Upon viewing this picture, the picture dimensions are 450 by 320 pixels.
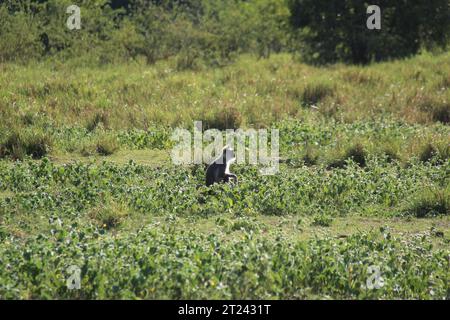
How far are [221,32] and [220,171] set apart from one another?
37.2ft

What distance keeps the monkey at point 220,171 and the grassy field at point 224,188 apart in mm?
197

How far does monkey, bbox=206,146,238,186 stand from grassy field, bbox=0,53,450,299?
7.8 inches

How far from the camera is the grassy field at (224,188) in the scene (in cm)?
673

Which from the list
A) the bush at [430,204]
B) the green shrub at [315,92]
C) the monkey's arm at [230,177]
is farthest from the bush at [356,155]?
the green shrub at [315,92]

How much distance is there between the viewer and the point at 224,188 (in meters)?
9.38

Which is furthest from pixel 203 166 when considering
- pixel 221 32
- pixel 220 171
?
pixel 221 32

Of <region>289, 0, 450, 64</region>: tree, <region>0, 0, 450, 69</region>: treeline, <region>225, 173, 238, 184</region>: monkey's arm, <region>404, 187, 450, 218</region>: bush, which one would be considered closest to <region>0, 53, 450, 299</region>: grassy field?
<region>404, 187, 450, 218</region>: bush

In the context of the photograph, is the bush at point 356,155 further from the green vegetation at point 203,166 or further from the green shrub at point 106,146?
the green shrub at point 106,146

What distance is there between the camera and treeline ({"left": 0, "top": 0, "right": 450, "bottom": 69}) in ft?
60.3

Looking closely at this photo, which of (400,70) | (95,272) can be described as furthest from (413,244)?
(400,70)

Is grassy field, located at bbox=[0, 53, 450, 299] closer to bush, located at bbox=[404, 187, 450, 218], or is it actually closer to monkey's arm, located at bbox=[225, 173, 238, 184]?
bush, located at bbox=[404, 187, 450, 218]

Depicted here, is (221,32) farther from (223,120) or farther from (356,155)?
(356,155)

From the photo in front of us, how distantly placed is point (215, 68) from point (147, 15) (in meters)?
2.88
